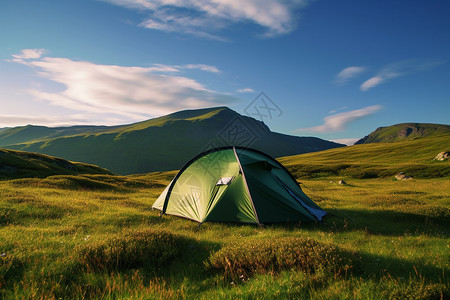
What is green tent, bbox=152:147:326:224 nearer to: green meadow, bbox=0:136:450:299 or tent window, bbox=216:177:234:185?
tent window, bbox=216:177:234:185

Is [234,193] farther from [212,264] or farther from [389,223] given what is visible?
[389,223]

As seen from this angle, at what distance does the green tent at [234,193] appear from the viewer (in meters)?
10.6

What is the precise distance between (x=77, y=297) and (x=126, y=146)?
209998 mm

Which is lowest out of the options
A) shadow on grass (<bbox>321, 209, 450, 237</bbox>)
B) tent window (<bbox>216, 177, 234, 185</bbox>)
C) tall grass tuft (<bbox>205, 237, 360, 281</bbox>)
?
shadow on grass (<bbox>321, 209, 450, 237</bbox>)

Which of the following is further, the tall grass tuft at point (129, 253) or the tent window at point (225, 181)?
the tent window at point (225, 181)

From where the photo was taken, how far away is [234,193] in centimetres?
1095

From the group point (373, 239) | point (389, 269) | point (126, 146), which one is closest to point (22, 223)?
point (389, 269)

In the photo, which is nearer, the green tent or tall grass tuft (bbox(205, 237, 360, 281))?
tall grass tuft (bbox(205, 237, 360, 281))

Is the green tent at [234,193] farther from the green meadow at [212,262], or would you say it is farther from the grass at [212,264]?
the grass at [212,264]

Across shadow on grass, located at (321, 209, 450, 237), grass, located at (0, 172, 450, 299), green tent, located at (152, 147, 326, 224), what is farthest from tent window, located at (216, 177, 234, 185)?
shadow on grass, located at (321, 209, 450, 237)

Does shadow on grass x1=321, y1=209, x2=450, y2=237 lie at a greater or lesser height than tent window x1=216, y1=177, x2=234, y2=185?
lesser

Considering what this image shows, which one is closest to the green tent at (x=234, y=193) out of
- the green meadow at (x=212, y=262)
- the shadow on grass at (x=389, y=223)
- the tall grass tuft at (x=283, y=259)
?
the green meadow at (x=212, y=262)

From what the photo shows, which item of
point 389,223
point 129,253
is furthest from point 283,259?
point 389,223

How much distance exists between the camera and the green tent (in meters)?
10.6
